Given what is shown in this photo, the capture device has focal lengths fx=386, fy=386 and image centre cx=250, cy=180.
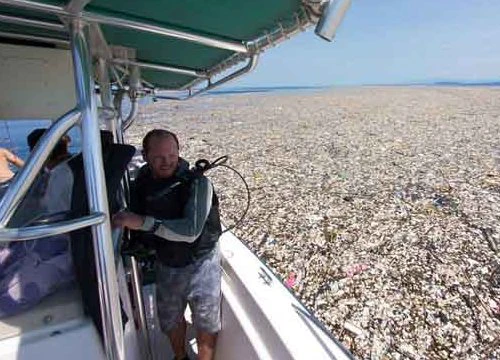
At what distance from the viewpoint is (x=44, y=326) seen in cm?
126

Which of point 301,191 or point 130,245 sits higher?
point 130,245

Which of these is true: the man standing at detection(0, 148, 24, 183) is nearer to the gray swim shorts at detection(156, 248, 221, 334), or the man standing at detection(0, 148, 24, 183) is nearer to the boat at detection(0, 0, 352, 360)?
the boat at detection(0, 0, 352, 360)

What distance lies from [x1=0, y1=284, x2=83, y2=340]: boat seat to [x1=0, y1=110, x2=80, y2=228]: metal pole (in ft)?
1.84

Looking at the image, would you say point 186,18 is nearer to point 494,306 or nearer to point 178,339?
point 178,339

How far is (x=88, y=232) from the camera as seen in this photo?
1.18m

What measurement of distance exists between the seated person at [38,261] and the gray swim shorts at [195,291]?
29.2 inches

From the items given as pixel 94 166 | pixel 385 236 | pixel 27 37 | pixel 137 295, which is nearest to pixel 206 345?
pixel 137 295

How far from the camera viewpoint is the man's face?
6.14 feet

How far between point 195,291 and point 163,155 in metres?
0.76

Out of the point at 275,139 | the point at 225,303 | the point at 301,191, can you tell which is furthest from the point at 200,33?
the point at 275,139

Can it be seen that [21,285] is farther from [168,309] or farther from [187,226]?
[168,309]

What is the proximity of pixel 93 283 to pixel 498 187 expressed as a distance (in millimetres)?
8029

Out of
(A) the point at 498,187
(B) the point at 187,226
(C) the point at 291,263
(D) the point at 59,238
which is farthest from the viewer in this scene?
(A) the point at 498,187

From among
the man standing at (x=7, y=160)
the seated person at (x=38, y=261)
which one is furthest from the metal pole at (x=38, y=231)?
the man standing at (x=7, y=160)
